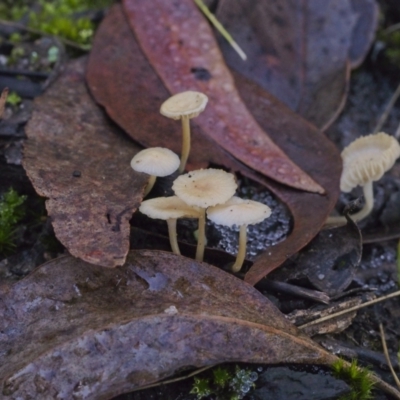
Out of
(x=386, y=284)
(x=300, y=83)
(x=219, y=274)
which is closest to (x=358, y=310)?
(x=386, y=284)

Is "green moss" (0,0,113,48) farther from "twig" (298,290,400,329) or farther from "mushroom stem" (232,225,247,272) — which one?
"twig" (298,290,400,329)

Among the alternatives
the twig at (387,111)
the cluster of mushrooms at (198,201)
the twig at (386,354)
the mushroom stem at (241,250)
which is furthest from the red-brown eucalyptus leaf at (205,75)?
the twig at (387,111)

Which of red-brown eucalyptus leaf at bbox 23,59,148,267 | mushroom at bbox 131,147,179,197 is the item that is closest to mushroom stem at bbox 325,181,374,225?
mushroom at bbox 131,147,179,197

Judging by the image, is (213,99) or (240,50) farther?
(240,50)

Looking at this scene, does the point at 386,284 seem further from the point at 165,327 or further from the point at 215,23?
the point at 215,23

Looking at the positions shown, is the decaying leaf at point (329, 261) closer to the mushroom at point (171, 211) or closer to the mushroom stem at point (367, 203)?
the mushroom stem at point (367, 203)

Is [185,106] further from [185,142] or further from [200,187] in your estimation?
[200,187]
